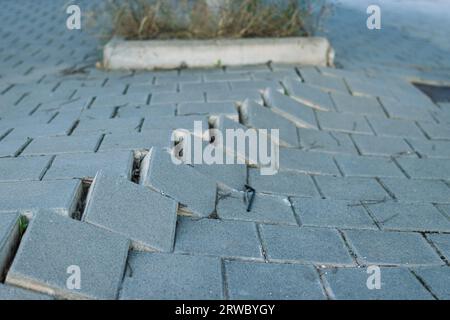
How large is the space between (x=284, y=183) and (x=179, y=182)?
0.68 meters

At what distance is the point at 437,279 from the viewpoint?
6.70 feet

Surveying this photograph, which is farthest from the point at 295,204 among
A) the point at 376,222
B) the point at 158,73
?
the point at 158,73

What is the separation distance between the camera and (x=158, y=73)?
4660mm

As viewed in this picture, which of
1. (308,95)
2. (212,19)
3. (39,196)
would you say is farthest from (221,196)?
(212,19)

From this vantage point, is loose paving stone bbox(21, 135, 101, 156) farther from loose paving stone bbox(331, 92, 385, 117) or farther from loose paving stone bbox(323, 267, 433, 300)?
loose paving stone bbox(331, 92, 385, 117)

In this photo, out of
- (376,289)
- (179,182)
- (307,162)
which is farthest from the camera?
(307,162)

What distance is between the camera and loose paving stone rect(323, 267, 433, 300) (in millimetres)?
1907

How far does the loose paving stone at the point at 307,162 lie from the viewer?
2.95 meters

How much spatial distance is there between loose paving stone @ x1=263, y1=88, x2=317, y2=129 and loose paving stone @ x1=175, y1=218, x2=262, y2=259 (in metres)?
1.41

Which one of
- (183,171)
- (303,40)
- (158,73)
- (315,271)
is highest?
(303,40)

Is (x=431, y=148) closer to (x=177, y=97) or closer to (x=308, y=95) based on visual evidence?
(x=308, y=95)

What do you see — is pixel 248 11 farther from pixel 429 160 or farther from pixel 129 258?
pixel 129 258

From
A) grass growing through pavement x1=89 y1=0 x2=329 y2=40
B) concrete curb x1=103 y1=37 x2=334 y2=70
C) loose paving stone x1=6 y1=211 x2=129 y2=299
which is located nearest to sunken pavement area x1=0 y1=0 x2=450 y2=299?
loose paving stone x1=6 y1=211 x2=129 y2=299

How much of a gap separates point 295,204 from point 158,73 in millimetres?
2595
